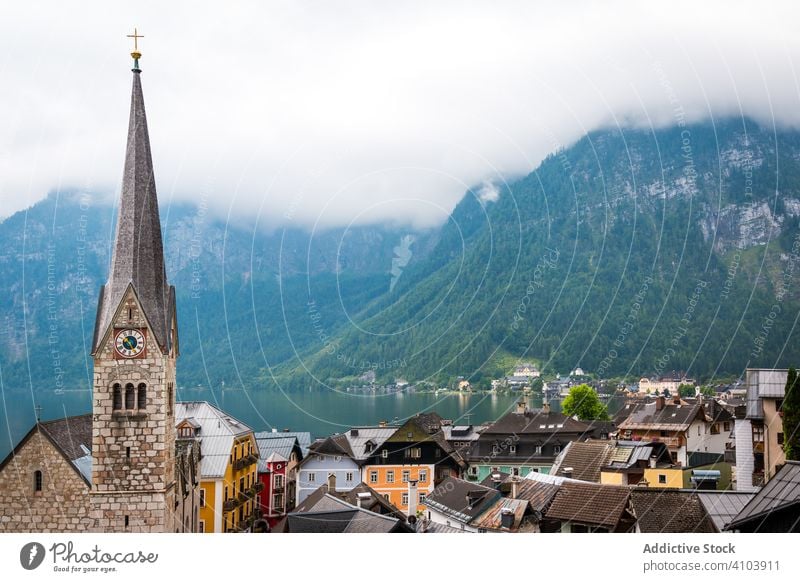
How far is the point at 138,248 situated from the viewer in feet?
55.2

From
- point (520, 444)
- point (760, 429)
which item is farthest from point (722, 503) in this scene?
point (520, 444)

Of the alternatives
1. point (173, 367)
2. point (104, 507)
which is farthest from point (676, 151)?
point (104, 507)

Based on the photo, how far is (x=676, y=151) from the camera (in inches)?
1283

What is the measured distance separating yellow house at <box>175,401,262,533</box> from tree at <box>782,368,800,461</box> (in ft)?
39.7

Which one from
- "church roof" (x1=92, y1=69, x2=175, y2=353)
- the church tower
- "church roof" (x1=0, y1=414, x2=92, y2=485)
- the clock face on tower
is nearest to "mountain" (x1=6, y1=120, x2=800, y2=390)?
"church roof" (x1=92, y1=69, x2=175, y2=353)

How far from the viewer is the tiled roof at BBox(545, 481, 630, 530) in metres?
17.0

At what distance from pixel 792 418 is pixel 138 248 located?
13214 millimetres

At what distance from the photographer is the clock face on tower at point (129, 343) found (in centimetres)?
1648

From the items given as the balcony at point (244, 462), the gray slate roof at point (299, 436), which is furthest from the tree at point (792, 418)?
the gray slate roof at point (299, 436)

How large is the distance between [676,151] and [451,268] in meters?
15.9

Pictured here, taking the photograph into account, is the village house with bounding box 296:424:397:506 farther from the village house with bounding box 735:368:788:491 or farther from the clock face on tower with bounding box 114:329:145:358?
the clock face on tower with bounding box 114:329:145:358

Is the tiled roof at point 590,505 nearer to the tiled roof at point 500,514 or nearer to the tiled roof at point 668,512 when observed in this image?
the tiled roof at point 668,512

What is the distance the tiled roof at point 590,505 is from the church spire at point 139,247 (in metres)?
7.96
